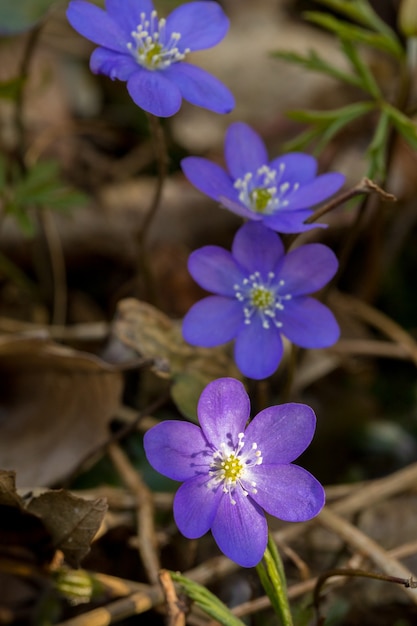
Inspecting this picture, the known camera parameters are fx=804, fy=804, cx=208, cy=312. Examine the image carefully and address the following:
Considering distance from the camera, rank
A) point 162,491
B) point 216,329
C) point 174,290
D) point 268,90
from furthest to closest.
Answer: point 268,90, point 174,290, point 162,491, point 216,329

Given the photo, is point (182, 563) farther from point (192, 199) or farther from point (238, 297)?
point (192, 199)

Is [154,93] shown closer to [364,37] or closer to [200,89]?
[200,89]

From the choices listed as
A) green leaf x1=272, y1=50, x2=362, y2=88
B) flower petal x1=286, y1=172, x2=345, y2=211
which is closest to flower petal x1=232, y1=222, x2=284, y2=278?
flower petal x1=286, y1=172, x2=345, y2=211

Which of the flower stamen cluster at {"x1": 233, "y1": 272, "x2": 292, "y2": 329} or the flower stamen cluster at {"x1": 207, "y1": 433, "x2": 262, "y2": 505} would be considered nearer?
the flower stamen cluster at {"x1": 207, "y1": 433, "x2": 262, "y2": 505}

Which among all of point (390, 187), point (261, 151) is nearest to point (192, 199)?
point (390, 187)

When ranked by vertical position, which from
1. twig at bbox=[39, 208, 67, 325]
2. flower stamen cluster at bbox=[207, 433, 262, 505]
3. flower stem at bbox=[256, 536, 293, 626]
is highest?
flower stamen cluster at bbox=[207, 433, 262, 505]

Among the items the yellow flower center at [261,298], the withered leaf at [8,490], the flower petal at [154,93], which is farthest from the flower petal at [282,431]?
the flower petal at [154,93]

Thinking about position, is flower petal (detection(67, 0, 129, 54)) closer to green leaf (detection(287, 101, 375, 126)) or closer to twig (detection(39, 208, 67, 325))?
green leaf (detection(287, 101, 375, 126))
